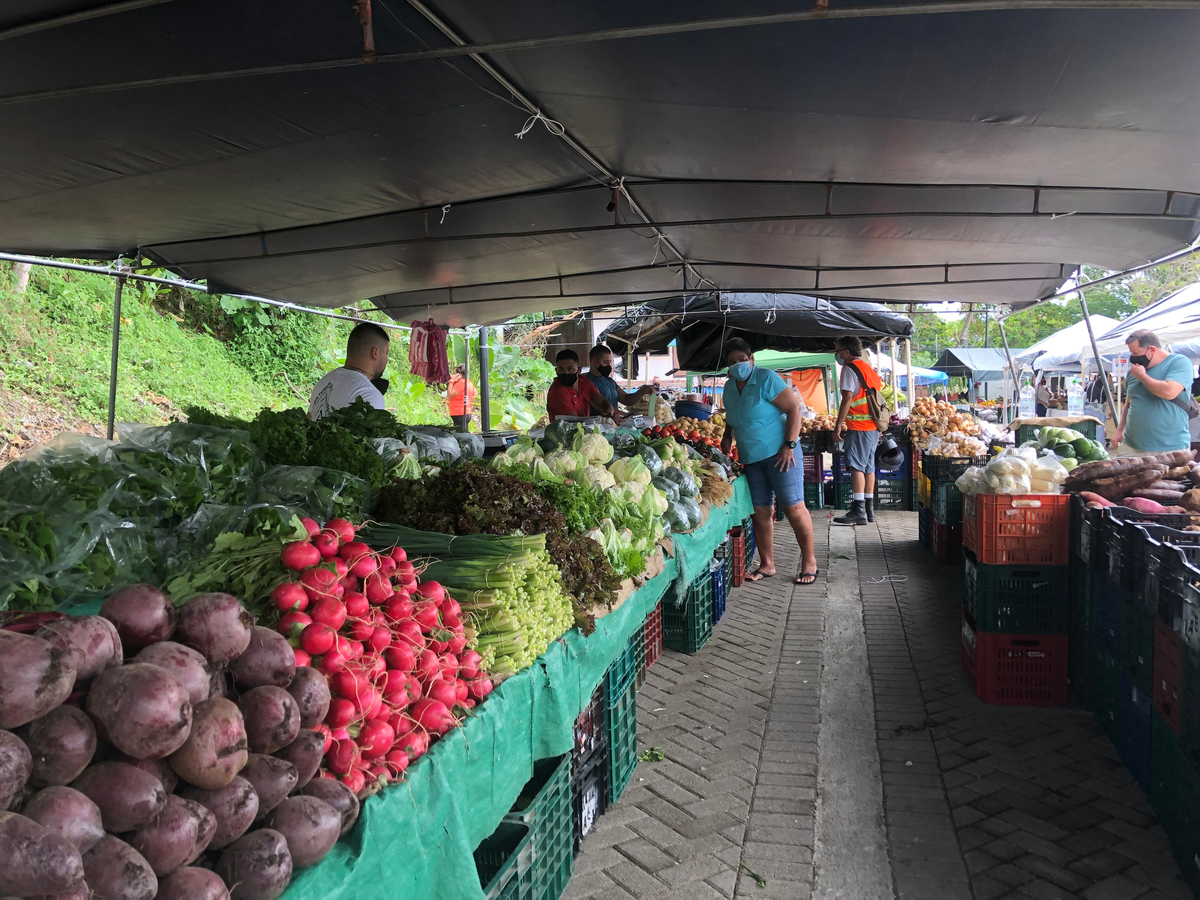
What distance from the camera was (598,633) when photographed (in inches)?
120

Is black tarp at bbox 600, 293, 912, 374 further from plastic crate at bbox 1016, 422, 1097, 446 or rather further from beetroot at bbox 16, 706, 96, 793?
beetroot at bbox 16, 706, 96, 793

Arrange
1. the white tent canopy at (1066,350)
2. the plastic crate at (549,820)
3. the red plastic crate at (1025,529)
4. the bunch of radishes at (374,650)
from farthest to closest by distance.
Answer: the white tent canopy at (1066,350) < the red plastic crate at (1025,529) < the plastic crate at (549,820) < the bunch of radishes at (374,650)

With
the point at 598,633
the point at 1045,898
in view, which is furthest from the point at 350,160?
the point at 1045,898

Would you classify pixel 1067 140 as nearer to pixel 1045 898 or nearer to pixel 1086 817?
pixel 1086 817

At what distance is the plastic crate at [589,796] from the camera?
318cm

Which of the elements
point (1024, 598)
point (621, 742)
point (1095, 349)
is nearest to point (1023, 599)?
point (1024, 598)

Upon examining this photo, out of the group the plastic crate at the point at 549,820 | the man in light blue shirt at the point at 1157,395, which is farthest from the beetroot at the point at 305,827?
the man in light blue shirt at the point at 1157,395

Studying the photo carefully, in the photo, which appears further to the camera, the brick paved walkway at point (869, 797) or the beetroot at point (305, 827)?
the brick paved walkway at point (869, 797)

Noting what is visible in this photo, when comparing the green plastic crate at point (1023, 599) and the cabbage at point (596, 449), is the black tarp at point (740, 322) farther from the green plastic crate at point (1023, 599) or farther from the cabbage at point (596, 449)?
the green plastic crate at point (1023, 599)

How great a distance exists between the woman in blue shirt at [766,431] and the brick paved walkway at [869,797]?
177 centimetres

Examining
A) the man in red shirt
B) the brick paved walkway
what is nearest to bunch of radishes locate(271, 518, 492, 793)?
the brick paved walkway

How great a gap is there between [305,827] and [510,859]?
96cm

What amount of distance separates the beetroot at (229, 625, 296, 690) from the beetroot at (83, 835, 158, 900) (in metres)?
0.42

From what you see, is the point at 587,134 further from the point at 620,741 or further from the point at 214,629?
the point at 214,629
